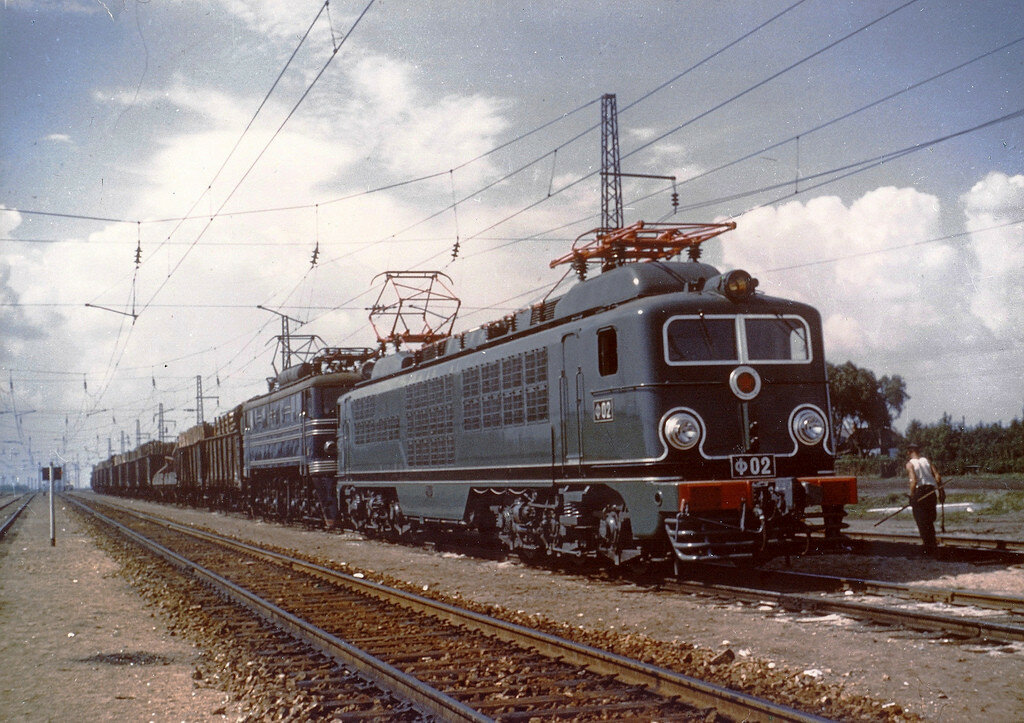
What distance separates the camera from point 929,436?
2057 inches

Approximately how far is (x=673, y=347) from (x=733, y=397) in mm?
911

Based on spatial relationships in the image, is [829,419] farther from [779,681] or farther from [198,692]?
[198,692]

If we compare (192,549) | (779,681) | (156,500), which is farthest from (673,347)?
(156,500)

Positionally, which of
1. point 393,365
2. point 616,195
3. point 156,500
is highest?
point 616,195

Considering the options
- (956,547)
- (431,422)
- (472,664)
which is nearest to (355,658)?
(472,664)

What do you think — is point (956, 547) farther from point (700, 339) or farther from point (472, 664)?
point (472, 664)

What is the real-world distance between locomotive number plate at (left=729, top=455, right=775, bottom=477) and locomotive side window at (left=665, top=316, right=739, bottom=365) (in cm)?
117

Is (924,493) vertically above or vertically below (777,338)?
below

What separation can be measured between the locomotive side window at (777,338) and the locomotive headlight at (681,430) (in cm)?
120

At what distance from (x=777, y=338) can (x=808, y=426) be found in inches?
43.5

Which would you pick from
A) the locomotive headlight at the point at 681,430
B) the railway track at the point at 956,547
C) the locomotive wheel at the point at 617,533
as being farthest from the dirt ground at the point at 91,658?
the railway track at the point at 956,547

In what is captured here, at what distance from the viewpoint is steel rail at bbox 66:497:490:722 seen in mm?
6227

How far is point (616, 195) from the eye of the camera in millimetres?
27812

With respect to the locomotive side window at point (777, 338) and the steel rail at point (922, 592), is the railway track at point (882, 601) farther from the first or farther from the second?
the locomotive side window at point (777, 338)
